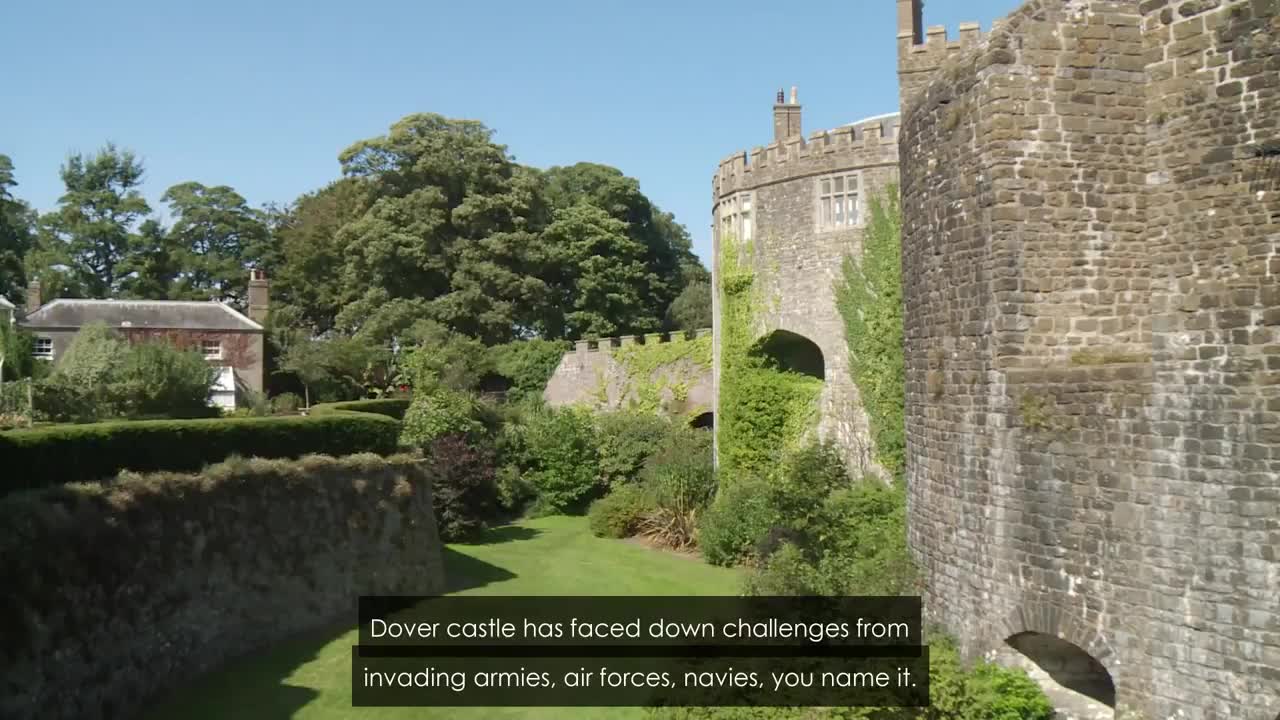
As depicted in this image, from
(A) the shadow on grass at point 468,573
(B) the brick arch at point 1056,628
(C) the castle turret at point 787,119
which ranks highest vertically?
(C) the castle turret at point 787,119

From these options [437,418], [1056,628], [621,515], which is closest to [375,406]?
[437,418]

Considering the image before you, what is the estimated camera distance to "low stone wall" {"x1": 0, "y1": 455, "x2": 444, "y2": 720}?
1069 cm

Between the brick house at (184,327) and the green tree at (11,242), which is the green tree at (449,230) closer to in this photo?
the brick house at (184,327)

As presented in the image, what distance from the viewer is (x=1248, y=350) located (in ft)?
24.0

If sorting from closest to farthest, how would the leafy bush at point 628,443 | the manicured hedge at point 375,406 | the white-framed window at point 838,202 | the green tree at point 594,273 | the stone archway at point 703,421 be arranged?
the white-framed window at point 838,202
the manicured hedge at point 375,406
the leafy bush at point 628,443
the stone archway at point 703,421
the green tree at point 594,273

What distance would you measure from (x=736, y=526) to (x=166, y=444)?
36.9ft

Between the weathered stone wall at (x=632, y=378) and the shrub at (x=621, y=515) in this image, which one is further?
the weathered stone wall at (x=632, y=378)

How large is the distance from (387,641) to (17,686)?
579 cm

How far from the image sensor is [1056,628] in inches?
333

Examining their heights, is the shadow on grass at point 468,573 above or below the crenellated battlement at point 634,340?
below

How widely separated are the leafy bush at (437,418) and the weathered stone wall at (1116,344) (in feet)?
54.7

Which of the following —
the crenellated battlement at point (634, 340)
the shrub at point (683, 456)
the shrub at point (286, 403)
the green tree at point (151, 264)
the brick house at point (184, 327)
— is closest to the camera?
the shrub at point (683, 456)

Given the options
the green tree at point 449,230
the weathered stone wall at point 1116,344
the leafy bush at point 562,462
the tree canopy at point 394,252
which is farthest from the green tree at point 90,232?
the weathered stone wall at point 1116,344

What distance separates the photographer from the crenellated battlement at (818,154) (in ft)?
62.8
